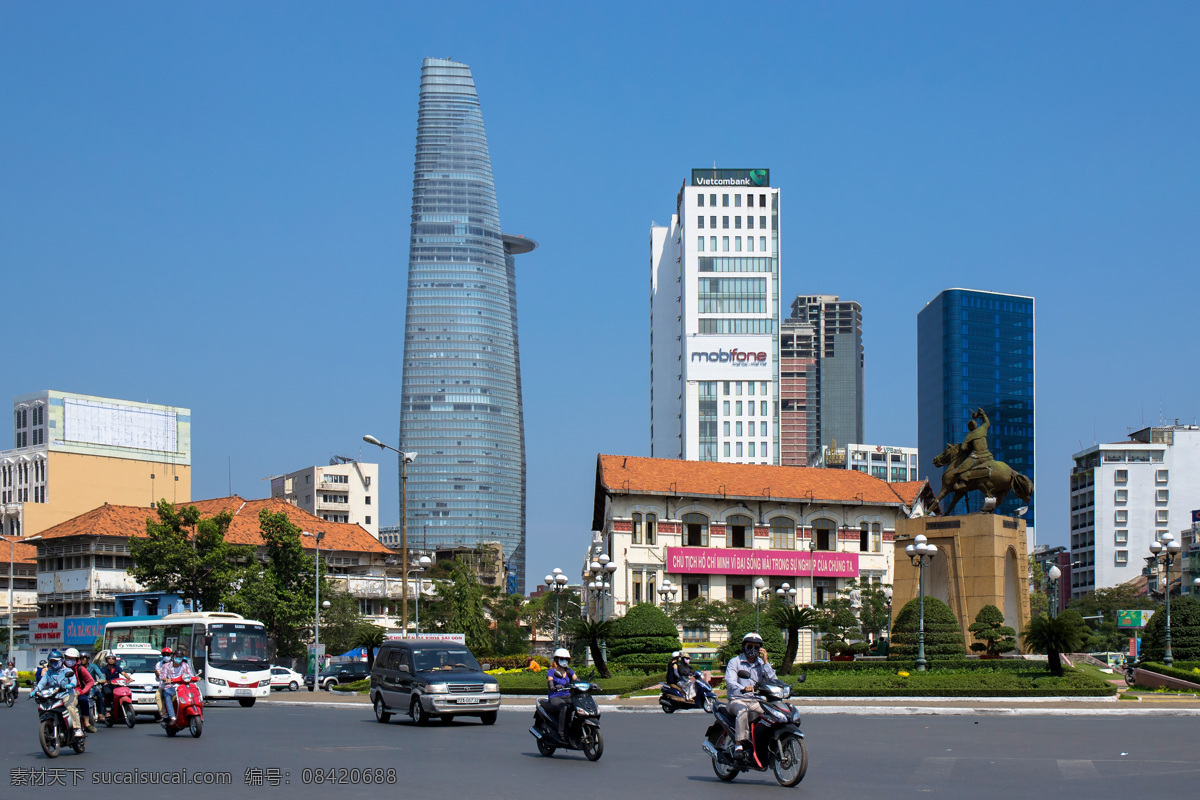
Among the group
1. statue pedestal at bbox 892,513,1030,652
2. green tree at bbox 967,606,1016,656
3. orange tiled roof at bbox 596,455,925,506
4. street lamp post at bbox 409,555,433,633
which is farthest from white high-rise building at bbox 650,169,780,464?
green tree at bbox 967,606,1016,656

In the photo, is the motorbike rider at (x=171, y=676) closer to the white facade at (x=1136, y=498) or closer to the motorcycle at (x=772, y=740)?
the motorcycle at (x=772, y=740)

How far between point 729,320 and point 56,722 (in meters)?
124

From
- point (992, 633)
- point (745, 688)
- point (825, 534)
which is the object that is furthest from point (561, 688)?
point (825, 534)

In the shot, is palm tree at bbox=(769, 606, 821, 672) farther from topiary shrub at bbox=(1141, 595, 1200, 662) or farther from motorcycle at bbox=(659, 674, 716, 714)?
topiary shrub at bbox=(1141, 595, 1200, 662)

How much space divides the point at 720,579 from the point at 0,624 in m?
60.3

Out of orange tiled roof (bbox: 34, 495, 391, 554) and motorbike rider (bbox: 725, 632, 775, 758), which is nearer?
motorbike rider (bbox: 725, 632, 775, 758)

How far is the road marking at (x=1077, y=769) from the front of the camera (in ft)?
55.2

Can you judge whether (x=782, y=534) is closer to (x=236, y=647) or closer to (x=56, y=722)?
(x=236, y=647)

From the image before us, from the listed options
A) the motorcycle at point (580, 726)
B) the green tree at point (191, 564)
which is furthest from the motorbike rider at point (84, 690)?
the green tree at point (191, 564)

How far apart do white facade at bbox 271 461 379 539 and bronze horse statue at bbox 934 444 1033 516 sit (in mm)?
127230

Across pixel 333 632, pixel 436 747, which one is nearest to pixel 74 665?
pixel 436 747

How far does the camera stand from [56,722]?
20.0 metres

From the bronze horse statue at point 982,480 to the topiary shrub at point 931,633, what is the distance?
5.62 metres

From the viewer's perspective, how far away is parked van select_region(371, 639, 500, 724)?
2731 cm
